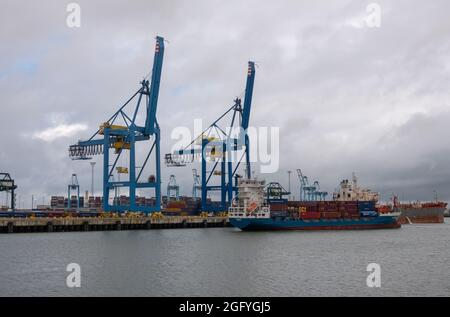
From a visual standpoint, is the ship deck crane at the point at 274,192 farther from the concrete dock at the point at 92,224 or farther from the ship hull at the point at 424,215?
the ship hull at the point at 424,215

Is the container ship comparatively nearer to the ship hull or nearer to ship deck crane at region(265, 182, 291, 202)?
ship deck crane at region(265, 182, 291, 202)

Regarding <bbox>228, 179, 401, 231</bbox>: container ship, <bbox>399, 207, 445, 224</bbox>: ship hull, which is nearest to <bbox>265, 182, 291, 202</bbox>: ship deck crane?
<bbox>228, 179, 401, 231</bbox>: container ship

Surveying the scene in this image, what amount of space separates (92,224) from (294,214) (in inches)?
1104

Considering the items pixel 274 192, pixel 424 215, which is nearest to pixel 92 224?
pixel 274 192

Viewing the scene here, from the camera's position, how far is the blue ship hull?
67.5 meters

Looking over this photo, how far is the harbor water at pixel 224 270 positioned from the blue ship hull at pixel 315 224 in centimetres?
1913

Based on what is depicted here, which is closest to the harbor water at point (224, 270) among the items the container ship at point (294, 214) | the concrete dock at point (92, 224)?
the container ship at point (294, 214)

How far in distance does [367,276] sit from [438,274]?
14.3 feet

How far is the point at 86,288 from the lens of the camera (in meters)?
25.8

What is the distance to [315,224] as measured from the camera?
7325cm

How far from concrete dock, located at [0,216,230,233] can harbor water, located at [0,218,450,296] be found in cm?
1994

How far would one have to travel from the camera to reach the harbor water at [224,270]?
25422 mm
